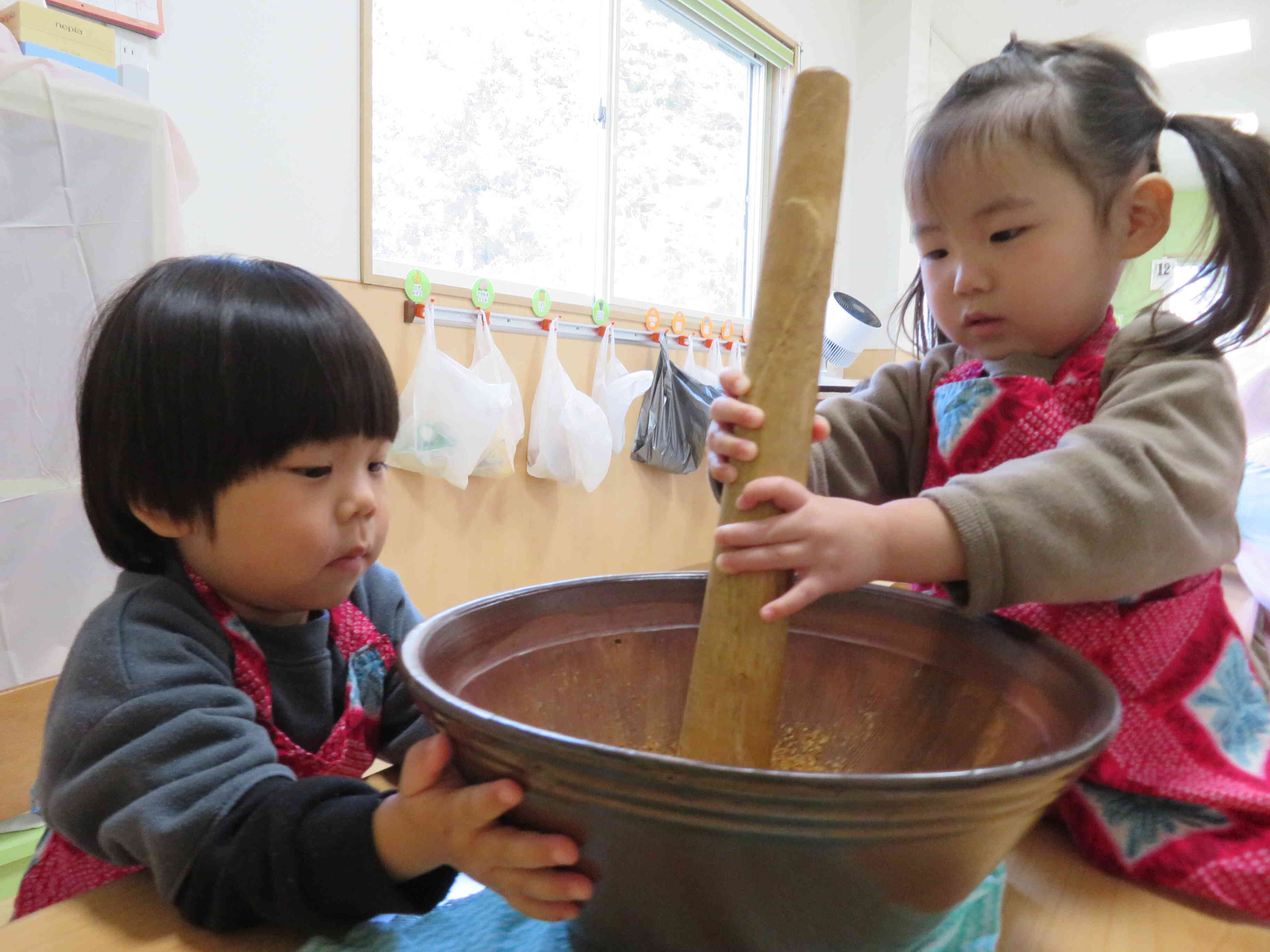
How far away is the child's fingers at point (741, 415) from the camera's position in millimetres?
545

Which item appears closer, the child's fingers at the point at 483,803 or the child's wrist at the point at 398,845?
the child's fingers at the point at 483,803

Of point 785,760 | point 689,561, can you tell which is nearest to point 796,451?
point 785,760

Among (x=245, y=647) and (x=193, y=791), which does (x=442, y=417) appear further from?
(x=193, y=791)

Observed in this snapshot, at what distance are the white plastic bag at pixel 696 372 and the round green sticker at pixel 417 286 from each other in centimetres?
97

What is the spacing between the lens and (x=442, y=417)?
6.57ft

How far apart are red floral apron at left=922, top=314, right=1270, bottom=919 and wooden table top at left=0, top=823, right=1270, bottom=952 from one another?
0.03 meters

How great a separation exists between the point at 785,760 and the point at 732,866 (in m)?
0.30

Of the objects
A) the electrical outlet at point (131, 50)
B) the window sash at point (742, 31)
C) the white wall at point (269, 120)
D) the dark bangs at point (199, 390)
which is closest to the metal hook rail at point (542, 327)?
the white wall at point (269, 120)

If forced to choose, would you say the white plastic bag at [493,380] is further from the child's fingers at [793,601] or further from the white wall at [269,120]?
the child's fingers at [793,601]

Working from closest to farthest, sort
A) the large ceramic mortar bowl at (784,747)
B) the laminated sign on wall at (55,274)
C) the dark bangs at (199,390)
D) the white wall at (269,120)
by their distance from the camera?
1. the large ceramic mortar bowl at (784,747)
2. the dark bangs at (199,390)
3. the laminated sign on wall at (55,274)
4. the white wall at (269,120)

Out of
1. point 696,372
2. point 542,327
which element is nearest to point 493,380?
point 542,327

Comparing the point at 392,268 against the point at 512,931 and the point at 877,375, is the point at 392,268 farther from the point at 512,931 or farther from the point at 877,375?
the point at 512,931

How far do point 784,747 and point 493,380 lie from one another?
1.65 meters

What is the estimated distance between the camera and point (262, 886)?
474mm
